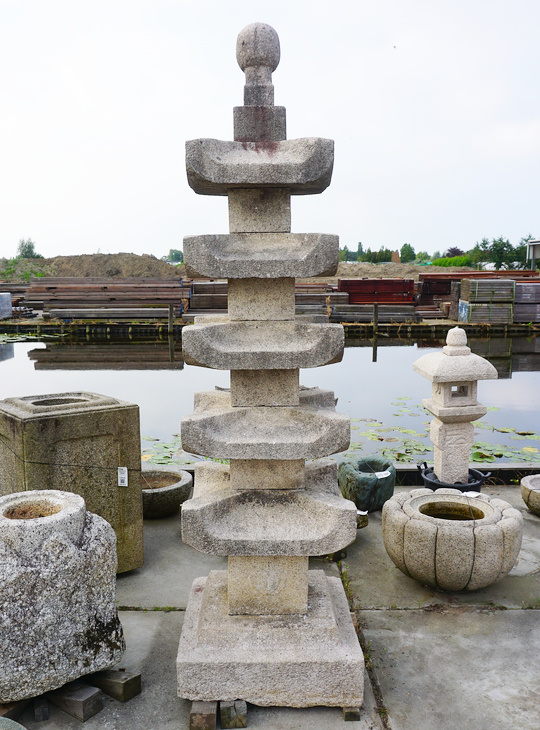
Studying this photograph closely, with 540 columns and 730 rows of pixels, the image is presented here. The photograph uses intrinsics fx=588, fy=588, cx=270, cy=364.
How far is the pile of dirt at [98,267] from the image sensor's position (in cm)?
5141

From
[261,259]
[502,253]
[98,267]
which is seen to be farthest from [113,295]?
[502,253]

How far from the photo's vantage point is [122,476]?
16.0 feet

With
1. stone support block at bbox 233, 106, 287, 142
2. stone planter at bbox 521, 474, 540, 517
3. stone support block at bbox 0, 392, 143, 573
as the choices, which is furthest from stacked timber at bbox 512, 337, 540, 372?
stone support block at bbox 233, 106, 287, 142

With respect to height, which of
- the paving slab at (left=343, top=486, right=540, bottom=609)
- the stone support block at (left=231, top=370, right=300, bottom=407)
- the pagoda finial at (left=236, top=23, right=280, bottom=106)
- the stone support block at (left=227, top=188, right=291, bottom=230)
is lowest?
the paving slab at (left=343, top=486, right=540, bottom=609)

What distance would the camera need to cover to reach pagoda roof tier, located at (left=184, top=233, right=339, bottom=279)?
11.1 feet

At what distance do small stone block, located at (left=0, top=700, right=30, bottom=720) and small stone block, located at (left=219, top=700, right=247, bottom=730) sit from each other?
111 cm

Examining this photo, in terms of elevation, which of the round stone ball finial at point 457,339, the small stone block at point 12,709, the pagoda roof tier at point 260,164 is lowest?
the small stone block at point 12,709

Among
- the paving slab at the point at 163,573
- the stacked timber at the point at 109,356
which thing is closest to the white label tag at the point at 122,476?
the paving slab at the point at 163,573

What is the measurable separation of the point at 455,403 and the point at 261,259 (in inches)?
137

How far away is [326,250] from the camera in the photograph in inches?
134

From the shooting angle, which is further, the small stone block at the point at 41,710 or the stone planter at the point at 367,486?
the stone planter at the point at 367,486

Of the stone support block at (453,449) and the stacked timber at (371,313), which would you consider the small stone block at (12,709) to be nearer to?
the stone support block at (453,449)

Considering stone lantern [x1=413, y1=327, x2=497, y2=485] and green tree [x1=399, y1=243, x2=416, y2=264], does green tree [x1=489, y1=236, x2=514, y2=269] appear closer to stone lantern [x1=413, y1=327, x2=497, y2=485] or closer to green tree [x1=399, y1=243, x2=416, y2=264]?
green tree [x1=399, y1=243, x2=416, y2=264]

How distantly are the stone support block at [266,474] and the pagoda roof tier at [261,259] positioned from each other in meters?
1.15
